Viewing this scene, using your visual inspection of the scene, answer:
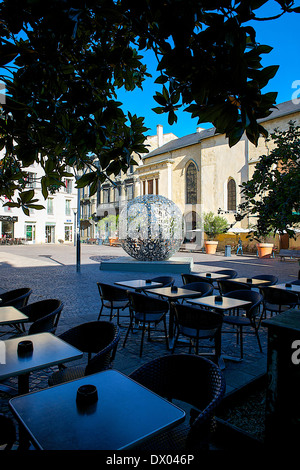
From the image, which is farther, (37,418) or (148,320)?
(148,320)

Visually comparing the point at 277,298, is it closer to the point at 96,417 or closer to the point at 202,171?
the point at 96,417

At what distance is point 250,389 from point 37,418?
2.26 meters

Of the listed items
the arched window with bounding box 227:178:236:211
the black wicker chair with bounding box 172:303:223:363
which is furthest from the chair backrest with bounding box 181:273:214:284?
the arched window with bounding box 227:178:236:211

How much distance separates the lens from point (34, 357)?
8.96 ft

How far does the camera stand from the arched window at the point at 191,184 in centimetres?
3728

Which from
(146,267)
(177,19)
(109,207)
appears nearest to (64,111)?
(177,19)

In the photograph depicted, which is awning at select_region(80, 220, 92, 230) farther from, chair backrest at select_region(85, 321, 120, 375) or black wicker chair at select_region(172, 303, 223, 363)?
chair backrest at select_region(85, 321, 120, 375)

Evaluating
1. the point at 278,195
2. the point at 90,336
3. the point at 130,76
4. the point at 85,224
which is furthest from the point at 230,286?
the point at 85,224

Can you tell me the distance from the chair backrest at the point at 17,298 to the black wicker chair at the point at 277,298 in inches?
169

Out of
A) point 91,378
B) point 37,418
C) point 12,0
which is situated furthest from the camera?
point 91,378

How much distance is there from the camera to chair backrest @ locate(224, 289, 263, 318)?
5170 millimetres

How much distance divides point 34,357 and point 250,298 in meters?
3.86

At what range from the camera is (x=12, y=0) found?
1.50 meters

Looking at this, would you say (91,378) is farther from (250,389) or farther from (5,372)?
(250,389)
